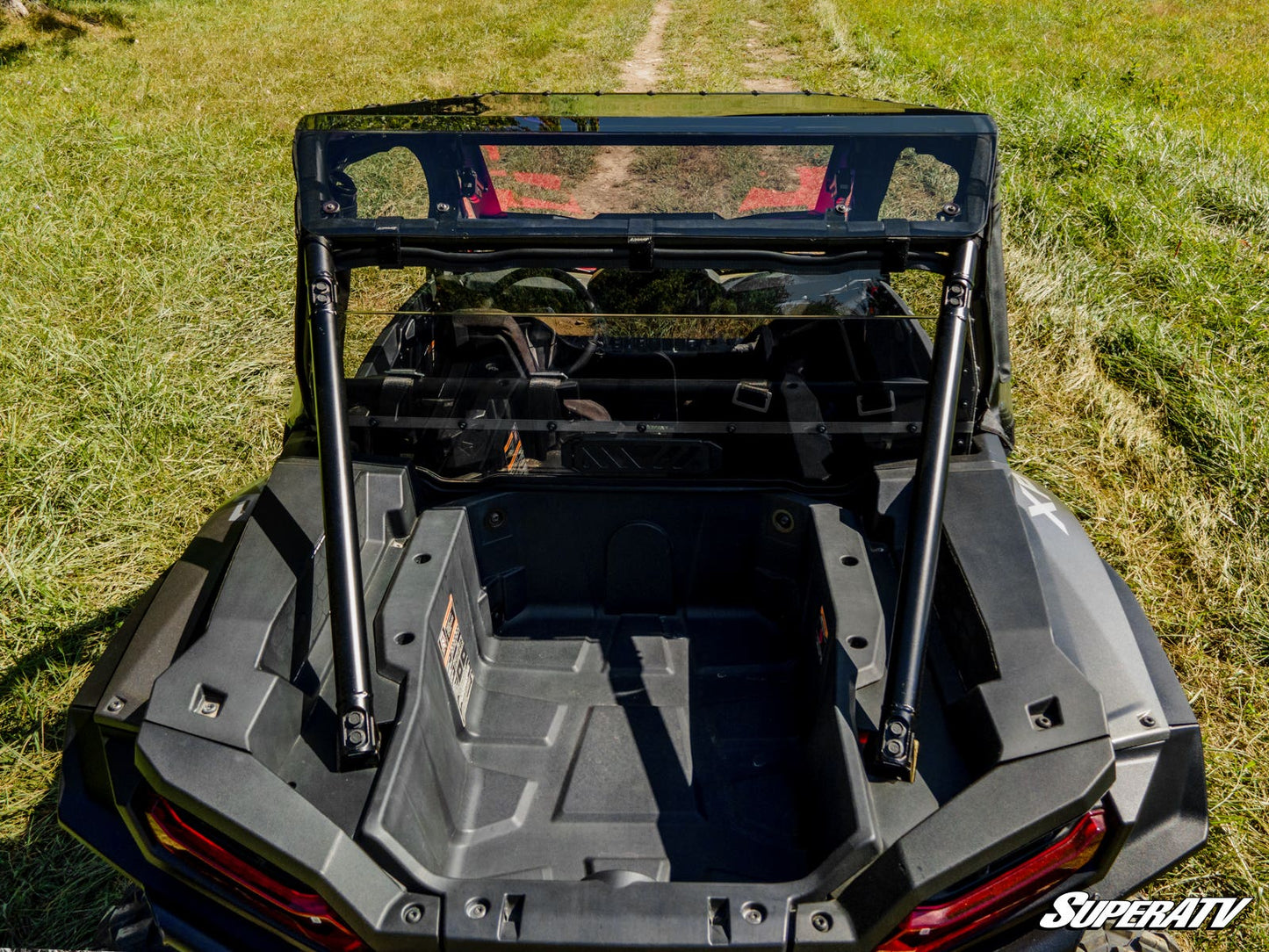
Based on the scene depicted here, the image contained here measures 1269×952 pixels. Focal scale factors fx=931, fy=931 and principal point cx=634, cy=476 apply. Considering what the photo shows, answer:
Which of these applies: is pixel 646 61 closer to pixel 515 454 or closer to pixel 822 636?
pixel 515 454

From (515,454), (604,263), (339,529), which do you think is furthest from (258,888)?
(604,263)

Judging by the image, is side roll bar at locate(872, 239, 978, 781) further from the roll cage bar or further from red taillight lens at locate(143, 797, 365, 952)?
red taillight lens at locate(143, 797, 365, 952)

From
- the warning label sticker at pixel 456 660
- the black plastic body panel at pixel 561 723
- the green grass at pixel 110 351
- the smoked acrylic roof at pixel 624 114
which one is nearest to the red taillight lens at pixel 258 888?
the black plastic body panel at pixel 561 723

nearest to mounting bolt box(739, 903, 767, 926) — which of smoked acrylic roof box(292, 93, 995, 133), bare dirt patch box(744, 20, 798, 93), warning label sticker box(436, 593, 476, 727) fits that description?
warning label sticker box(436, 593, 476, 727)

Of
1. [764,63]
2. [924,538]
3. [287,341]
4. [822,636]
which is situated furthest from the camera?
[764,63]

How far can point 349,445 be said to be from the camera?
6.77ft

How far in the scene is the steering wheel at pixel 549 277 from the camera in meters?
2.33

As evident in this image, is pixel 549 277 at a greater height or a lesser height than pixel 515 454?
greater

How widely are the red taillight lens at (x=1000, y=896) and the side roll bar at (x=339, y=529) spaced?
1.07 metres

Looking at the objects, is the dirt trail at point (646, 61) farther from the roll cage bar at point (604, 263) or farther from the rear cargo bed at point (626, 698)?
the roll cage bar at point (604, 263)

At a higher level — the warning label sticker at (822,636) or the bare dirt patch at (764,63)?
the warning label sticker at (822,636)

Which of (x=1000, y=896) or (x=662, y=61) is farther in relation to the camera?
(x=662, y=61)

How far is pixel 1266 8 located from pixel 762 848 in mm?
16649

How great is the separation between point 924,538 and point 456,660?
1166 millimetres
